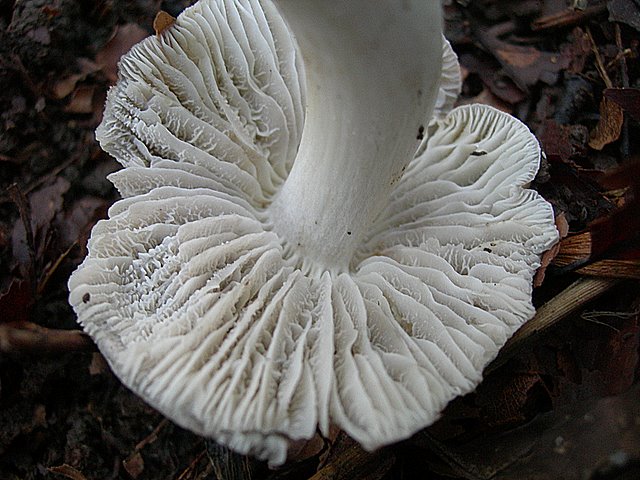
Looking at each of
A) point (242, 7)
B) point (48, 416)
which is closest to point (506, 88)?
point (242, 7)

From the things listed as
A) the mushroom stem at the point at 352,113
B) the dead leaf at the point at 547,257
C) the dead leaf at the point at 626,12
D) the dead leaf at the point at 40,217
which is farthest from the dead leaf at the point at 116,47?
the dead leaf at the point at 626,12

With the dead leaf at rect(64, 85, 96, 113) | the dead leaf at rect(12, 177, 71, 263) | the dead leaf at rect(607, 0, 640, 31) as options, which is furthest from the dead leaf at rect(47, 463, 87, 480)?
the dead leaf at rect(607, 0, 640, 31)

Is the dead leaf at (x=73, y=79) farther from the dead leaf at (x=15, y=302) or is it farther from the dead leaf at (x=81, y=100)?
the dead leaf at (x=15, y=302)

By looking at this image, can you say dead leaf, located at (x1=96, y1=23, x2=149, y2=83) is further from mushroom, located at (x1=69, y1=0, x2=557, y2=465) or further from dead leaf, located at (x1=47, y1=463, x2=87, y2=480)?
dead leaf, located at (x1=47, y1=463, x2=87, y2=480)

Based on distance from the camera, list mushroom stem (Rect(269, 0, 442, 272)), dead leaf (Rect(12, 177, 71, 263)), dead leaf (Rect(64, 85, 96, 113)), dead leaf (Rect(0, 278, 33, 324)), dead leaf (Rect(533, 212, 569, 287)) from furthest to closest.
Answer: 1. dead leaf (Rect(64, 85, 96, 113))
2. dead leaf (Rect(12, 177, 71, 263))
3. dead leaf (Rect(0, 278, 33, 324))
4. dead leaf (Rect(533, 212, 569, 287))
5. mushroom stem (Rect(269, 0, 442, 272))

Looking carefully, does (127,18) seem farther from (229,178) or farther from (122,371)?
(122,371)

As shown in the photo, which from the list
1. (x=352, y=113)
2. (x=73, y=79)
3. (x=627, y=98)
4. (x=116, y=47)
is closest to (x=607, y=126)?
(x=627, y=98)

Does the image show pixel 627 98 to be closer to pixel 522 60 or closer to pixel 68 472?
pixel 522 60
